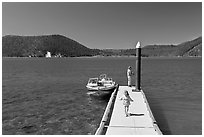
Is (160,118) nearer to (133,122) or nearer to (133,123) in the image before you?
(133,122)

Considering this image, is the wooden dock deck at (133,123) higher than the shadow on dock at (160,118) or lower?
higher

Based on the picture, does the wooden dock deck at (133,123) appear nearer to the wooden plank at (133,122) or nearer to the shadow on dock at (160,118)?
the wooden plank at (133,122)

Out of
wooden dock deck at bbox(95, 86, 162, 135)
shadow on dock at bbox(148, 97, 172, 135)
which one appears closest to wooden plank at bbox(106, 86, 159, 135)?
wooden dock deck at bbox(95, 86, 162, 135)

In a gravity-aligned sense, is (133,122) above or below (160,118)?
above

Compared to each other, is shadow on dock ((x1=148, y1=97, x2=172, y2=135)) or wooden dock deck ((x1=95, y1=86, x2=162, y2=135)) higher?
wooden dock deck ((x1=95, y1=86, x2=162, y2=135))

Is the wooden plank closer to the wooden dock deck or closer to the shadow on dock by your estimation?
the wooden dock deck

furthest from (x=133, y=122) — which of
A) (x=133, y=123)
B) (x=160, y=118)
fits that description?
(x=160, y=118)

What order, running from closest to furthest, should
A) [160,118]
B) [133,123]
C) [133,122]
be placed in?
[133,123] < [133,122] < [160,118]

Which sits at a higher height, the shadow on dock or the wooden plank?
the wooden plank

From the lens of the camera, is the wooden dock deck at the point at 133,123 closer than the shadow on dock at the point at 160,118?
Yes

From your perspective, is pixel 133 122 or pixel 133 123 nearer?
pixel 133 123

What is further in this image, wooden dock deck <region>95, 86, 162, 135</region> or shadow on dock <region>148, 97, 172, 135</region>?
shadow on dock <region>148, 97, 172, 135</region>

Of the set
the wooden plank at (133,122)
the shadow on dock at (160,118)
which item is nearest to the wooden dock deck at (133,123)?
the wooden plank at (133,122)

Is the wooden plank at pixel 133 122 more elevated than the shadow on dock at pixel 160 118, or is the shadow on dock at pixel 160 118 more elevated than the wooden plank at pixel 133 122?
the wooden plank at pixel 133 122
